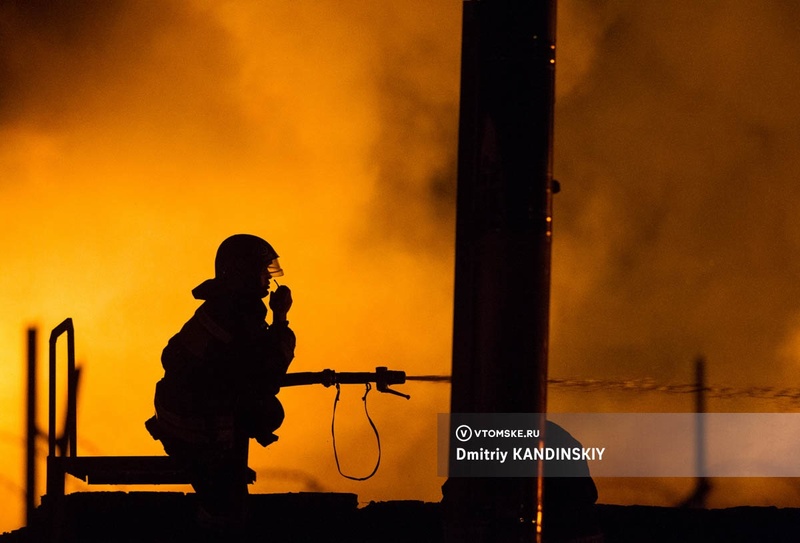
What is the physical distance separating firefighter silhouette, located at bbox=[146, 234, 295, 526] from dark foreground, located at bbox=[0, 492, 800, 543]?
6.38ft

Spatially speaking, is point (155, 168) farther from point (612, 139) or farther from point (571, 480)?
point (571, 480)

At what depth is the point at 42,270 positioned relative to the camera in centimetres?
963

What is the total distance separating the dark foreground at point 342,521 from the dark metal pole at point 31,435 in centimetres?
128

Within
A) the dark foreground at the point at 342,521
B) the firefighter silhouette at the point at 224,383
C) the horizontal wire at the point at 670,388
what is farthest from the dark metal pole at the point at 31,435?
the horizontal wire at the point at 670,388

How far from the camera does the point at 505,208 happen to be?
3.96 metres

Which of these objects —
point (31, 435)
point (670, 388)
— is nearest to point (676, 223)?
point (670, 388)

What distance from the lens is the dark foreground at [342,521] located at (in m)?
8.09

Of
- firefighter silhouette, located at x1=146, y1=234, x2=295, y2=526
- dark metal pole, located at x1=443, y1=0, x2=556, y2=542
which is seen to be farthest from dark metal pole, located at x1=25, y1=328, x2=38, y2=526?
dark metal pole, located at x1=443, y1=0, x2=556, y2=542

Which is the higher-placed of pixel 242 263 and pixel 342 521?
pixel 242 263

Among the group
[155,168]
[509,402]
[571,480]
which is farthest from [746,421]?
[509,402]

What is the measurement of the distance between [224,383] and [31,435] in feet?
14.2

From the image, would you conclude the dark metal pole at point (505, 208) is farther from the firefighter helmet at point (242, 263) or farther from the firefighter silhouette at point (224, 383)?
the firefighter helmet at point (242, 263)

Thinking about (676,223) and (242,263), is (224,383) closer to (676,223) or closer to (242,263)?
(242,263)

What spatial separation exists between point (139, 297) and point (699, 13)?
529 centimetres
